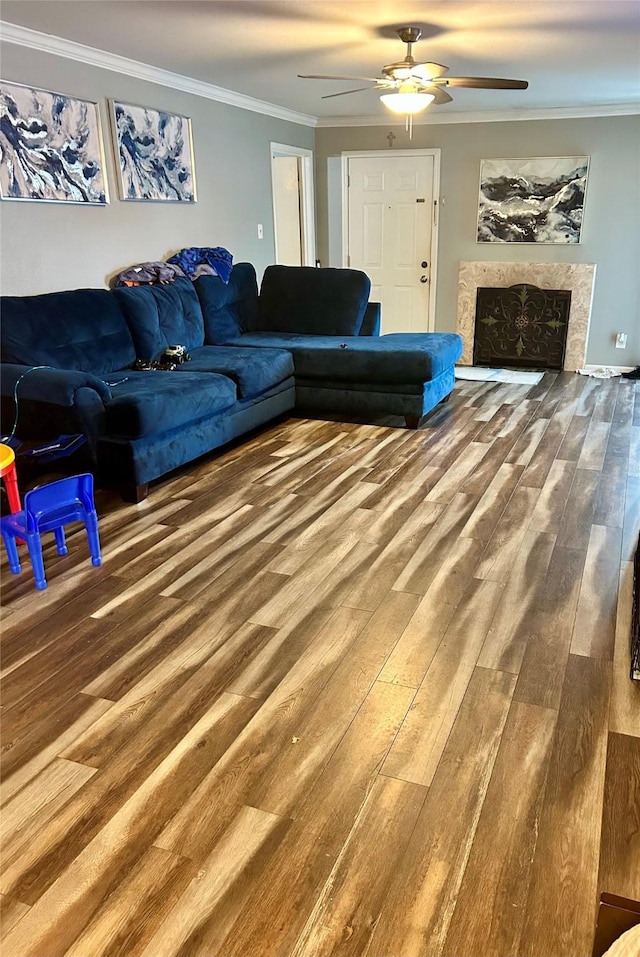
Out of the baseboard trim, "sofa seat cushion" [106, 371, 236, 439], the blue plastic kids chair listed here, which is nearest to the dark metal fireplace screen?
the baseboard trim

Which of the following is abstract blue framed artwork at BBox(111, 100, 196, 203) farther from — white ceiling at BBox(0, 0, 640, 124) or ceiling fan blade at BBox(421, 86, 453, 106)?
ceiling fan blade at BBox(421, 86, 453, 106)

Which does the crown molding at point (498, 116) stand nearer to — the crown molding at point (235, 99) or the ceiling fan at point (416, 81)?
the crown molding at point (235, 99)

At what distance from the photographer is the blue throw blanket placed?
17.2ft

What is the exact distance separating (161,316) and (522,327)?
375 cm

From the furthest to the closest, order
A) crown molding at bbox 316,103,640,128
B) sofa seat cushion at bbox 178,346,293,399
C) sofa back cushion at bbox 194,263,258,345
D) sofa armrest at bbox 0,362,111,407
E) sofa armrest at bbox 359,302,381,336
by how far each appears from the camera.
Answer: crown molding at bbox 316,103,640,128, sofa armrest at bbox 359,302,381,336, sofa back cushion at bbox 194,263,258,345, sofa seat cushion at bbox 178,346,293,399, sofa armrest at bbox 0,362,111,407

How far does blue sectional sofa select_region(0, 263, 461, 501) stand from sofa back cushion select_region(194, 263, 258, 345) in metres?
0.01

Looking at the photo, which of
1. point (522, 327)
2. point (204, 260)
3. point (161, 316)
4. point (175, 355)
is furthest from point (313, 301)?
point (522, 327)

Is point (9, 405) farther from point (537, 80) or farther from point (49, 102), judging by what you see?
point (537, 80)

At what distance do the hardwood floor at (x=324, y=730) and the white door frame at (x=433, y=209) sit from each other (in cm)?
416

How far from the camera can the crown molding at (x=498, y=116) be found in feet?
20.1

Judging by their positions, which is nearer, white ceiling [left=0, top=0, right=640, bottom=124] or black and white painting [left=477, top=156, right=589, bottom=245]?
white ceiling [left=0, top=0, right=640, bottom=124]

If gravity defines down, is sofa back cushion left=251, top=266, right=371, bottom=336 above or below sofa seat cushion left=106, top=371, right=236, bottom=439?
above

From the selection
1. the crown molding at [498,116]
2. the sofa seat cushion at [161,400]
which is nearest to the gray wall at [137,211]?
the crown molding at [498,116]

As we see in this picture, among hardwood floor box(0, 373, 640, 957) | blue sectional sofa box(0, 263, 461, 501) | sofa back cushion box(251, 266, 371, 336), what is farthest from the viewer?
sofa back cushion box(251, 266, 371, 336)
